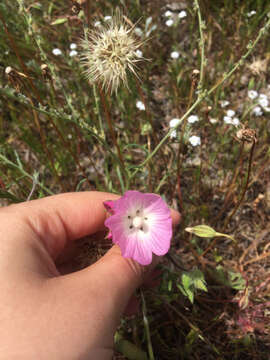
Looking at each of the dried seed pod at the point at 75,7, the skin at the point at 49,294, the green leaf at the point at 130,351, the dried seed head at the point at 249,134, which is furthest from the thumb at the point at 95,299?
the dried seed pod at the point at 75,7

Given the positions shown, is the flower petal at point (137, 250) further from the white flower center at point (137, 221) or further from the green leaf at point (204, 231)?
the green leaf at point (204, 231)

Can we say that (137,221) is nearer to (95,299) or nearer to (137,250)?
(137,250)

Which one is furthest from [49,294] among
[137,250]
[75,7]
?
[75,7]

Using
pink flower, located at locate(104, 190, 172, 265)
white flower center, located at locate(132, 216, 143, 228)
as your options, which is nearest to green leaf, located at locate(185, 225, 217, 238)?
pink flower, located at locate(104, 190, 172, 265)

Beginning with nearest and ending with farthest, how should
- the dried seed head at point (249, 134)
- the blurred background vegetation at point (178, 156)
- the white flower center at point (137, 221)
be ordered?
the dried seed head at point (249, 134) → the white flower center at point (137, 221) → the blurred background vegetation at point (178, 156)

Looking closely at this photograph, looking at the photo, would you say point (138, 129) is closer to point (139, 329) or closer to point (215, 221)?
point (215, 221)

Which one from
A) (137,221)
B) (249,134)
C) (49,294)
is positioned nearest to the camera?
(49,294)

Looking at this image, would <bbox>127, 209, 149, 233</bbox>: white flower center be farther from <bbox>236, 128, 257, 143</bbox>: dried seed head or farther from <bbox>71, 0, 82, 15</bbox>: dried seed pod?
<bbox>71, 0, 82, 15</bbox>: dried seed pod
